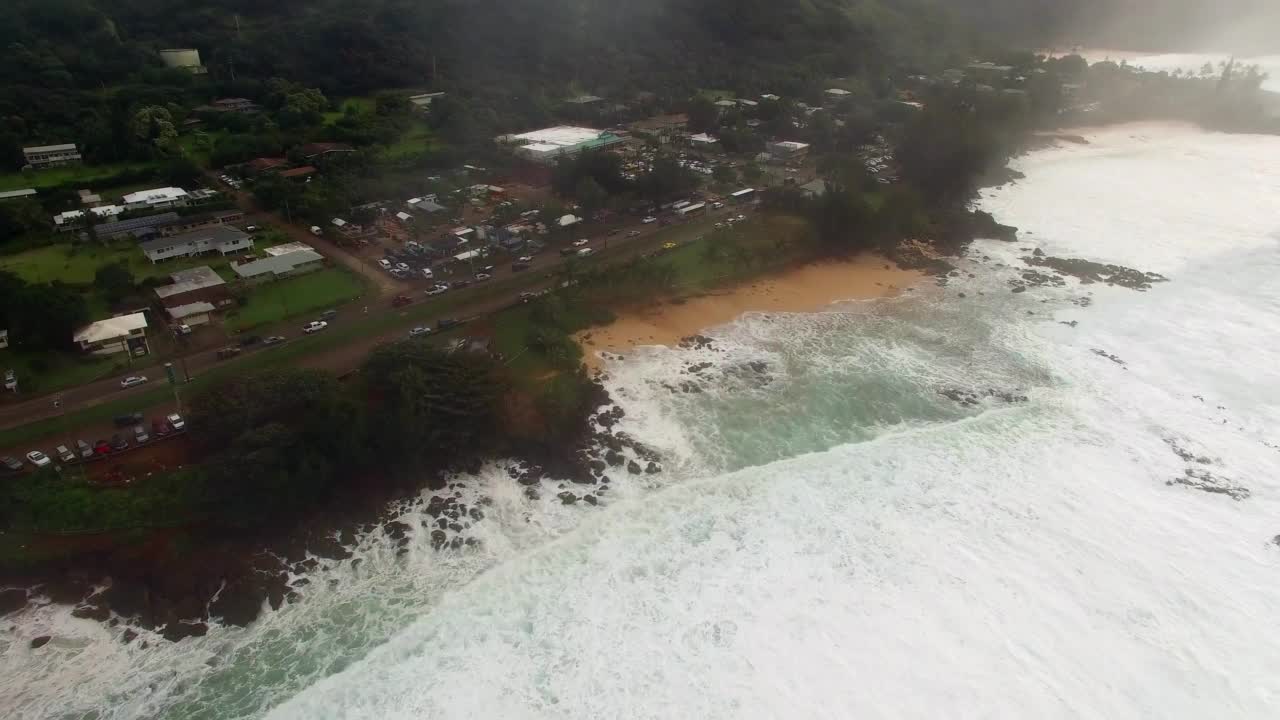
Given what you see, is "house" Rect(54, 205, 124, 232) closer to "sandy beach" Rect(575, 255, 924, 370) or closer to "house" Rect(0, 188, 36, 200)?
"house" Rect(0, 188, 36, 200)

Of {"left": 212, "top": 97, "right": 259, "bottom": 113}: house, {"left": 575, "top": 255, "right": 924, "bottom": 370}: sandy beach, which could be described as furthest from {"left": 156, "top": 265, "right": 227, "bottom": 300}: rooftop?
{"left": 212, "top": 97, "right": 259, "bottom": 113}: house

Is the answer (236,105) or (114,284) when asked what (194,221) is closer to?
(114,284)

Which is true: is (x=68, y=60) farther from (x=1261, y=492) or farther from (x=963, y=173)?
(x=1261, y=492)

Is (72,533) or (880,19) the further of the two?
(880,19)

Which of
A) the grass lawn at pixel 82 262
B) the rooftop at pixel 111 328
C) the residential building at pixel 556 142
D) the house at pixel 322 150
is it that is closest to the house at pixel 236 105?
the house at pixel 322 150

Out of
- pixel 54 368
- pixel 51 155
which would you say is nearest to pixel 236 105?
pixel 51 155

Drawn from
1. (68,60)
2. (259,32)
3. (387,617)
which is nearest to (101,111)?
(68,60)

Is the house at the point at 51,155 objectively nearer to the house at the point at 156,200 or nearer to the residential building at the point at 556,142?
the house at the point at 156,200

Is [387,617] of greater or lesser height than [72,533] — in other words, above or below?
below
